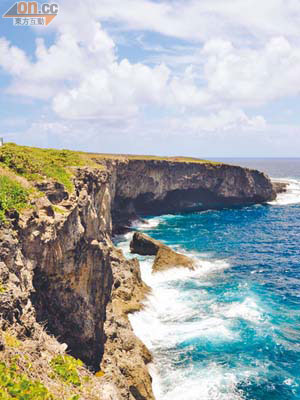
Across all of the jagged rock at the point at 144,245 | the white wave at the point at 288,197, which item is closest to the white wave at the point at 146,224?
the jagged rock at the point at 144,245

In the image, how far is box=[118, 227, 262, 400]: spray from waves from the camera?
24938 mm

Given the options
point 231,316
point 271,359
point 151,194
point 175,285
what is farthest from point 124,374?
point 151,194

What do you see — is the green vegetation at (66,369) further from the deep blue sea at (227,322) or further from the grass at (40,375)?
the deep blue sea at (227,322)

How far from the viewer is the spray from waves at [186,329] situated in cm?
2494

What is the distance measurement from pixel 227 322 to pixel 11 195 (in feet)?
82.8

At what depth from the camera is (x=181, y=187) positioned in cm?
9962

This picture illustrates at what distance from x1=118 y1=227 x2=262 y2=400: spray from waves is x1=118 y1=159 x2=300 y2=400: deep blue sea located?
0.07m

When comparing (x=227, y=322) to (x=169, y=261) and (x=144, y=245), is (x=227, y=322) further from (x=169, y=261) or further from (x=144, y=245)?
(x=144, y=245)

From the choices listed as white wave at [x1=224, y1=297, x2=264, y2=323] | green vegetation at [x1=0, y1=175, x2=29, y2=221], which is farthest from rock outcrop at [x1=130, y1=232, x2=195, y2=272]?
green vegetation at [x1=0, y1=175, x2=29, y2=221]

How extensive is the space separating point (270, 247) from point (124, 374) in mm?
43420

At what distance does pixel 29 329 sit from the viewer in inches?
578

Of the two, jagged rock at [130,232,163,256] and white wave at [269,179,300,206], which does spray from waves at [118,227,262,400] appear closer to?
jagged rock at [130,232,163,256]

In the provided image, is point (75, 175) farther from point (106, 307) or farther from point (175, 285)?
point (175, 285)

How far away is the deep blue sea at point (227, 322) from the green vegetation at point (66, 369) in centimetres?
1329
